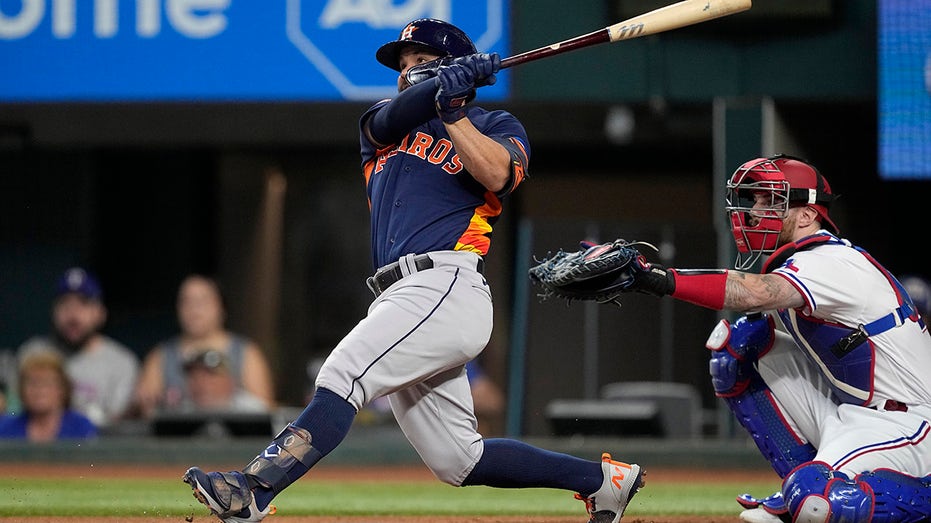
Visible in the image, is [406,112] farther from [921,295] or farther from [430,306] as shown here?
[921,295]

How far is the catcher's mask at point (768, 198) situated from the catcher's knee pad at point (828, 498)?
2.11ft

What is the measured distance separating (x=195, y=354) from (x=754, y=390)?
4.01 metres

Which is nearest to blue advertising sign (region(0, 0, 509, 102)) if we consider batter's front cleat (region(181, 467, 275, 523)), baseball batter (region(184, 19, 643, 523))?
baseball batter (region(184, 19, 643, 523))

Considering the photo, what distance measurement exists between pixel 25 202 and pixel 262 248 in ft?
6.20

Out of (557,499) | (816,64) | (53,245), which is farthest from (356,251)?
(557,499)

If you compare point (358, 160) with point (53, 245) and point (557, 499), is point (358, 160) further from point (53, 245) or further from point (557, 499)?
point (557, 499)

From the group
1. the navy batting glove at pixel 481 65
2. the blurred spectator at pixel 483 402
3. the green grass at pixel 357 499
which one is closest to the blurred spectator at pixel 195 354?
the green grass at pixel 357 499

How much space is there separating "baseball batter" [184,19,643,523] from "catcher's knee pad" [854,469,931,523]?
638 mm

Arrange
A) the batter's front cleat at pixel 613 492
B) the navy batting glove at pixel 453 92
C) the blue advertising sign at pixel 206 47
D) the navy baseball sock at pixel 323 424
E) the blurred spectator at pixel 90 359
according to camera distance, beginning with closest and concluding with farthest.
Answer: the navy baseball sock at pixel 323 424 → the navy batting glove at pixel 453 92 → the batter's front cleat at pixel 613 492 → the blurred spectator at pixel 90 359 → the blue advertising sign at pixel 206 47

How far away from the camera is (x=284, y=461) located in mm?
2992

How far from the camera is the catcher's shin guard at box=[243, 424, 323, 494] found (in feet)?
9.73

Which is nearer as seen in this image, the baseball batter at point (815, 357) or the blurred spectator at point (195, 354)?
the baseball batter at point (815, 357)

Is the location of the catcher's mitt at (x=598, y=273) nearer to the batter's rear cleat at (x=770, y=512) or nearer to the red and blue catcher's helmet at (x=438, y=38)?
the red and blue catcher's helmet at (x=438, y=38)

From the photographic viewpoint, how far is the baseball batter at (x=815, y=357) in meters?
3.25
